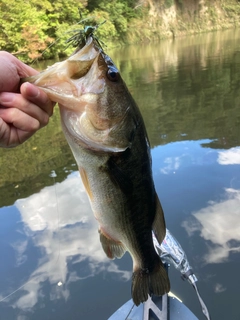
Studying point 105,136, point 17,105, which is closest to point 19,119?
point 17,105

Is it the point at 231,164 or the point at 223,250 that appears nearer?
the point at 223,250

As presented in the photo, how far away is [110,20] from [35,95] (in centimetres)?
3199

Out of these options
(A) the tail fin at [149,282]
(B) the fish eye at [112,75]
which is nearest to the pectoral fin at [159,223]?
(A) the tail fin at [149,282]

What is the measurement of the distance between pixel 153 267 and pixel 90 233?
2700 mm

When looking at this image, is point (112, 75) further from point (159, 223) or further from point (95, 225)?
point (95, 225)

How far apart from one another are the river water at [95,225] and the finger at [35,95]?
2.48 metres

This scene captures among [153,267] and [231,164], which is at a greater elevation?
[153,267]

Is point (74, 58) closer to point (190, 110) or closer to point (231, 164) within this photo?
point (231, 164)

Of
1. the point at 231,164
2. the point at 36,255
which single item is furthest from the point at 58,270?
the point at 231,164

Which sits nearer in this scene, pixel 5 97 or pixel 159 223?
pixel 5 97

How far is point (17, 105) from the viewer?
1.41 m

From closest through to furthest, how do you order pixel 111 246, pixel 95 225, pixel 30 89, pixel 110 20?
pixel 30 89, pixel 111 246, pixel 95 225, pixel 110 20

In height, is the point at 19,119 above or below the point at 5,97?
below

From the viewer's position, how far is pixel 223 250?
12.6ft
